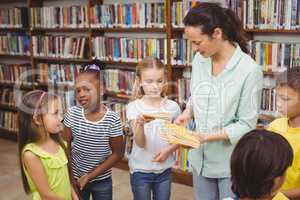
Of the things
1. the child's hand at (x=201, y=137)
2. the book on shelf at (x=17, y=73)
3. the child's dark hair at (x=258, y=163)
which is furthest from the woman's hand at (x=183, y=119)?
the book on shelf at (x=17, y=73)

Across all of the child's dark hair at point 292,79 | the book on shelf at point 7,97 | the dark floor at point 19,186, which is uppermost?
the child's dark hair at point 292,79

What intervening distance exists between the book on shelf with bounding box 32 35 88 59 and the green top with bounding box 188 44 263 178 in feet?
8.32

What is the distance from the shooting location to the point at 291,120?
156cm

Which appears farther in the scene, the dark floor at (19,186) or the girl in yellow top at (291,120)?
the dark floor at (19,186)

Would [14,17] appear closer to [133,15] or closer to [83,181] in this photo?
[133,15]

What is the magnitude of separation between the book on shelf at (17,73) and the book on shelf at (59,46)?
290 millimetres

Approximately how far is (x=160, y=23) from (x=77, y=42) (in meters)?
1.09

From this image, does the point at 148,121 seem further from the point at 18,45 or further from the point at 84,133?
the point at 18,45

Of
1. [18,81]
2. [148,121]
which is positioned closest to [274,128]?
[148,121]

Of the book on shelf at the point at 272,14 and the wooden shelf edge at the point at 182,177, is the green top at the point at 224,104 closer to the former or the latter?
the book on shelf at the point at 272,14

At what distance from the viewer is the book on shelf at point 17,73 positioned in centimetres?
464

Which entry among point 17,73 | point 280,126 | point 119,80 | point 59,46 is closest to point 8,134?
point 17,73

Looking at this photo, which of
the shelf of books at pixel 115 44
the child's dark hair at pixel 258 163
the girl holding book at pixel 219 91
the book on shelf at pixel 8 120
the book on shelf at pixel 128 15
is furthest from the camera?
the book on shelf at pixel 8 120

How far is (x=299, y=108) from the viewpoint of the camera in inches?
59.7
